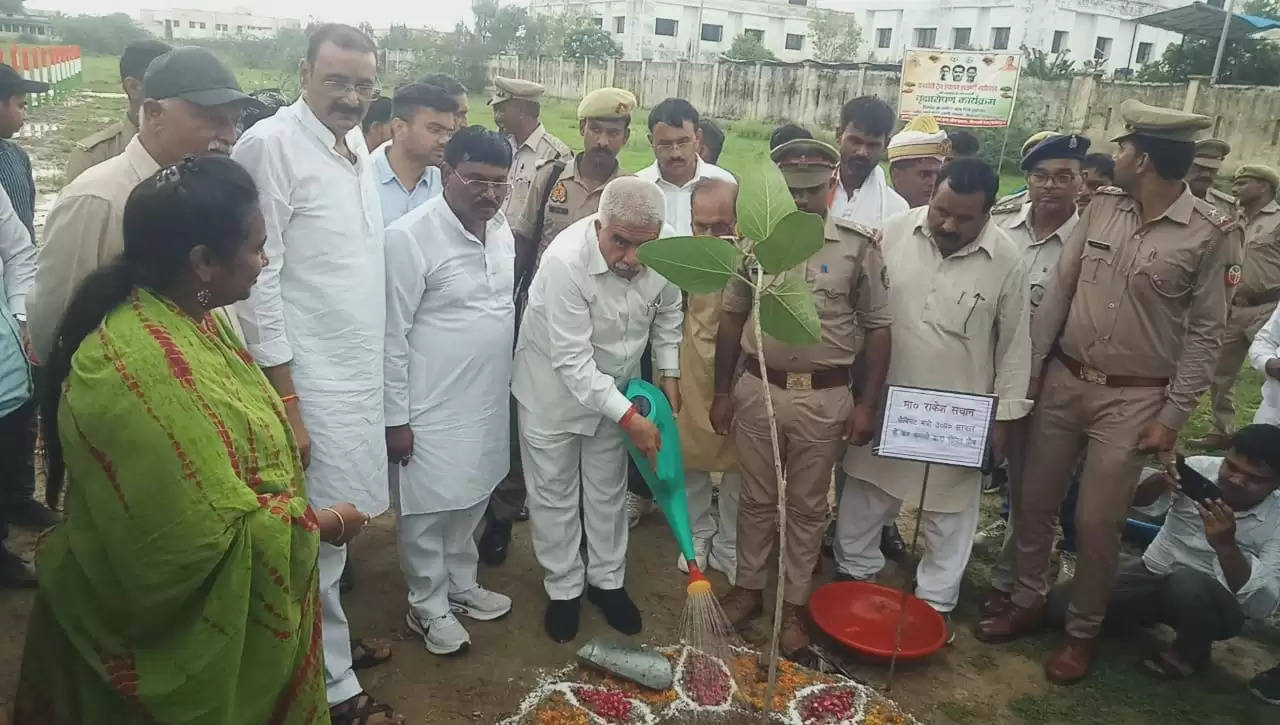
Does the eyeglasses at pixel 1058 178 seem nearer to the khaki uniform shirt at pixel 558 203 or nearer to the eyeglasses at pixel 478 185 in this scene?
the khaki uniform shirt at pixel 558 203

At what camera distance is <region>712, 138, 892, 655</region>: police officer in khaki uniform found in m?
3.35

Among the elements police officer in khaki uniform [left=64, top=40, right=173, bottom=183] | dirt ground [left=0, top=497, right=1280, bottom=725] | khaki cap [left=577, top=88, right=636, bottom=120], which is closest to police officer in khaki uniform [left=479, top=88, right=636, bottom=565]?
khaki cap [left=577, top=88, right=636, bottom=120]

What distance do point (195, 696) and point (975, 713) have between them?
2.81 metres

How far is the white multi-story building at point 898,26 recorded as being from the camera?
3409 centimetres

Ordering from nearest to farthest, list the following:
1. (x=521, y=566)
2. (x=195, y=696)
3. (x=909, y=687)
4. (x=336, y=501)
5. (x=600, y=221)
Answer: (x=195, y=696)
(x=336, y=501)
(x=600, y=221)
(x=909, y=687)
(x=521, y=566)

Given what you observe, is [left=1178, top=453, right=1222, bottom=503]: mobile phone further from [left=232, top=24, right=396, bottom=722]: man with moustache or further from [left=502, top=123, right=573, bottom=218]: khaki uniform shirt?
[left=502, top=123, right=573, bottom=218]: khaki uniform shirt

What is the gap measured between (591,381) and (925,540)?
1.95 metres

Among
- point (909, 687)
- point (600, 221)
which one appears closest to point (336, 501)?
point (600, 221)

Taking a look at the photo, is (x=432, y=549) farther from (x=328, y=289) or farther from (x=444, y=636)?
(x=328, y=289)

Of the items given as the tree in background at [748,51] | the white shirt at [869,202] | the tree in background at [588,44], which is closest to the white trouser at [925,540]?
the white shirt at [869,202]

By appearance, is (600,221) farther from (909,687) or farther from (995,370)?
(909,687)

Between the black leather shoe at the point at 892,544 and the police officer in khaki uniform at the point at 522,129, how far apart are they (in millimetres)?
3047

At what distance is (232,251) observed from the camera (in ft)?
6.14

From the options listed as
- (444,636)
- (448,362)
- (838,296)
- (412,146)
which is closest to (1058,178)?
(838,296)
